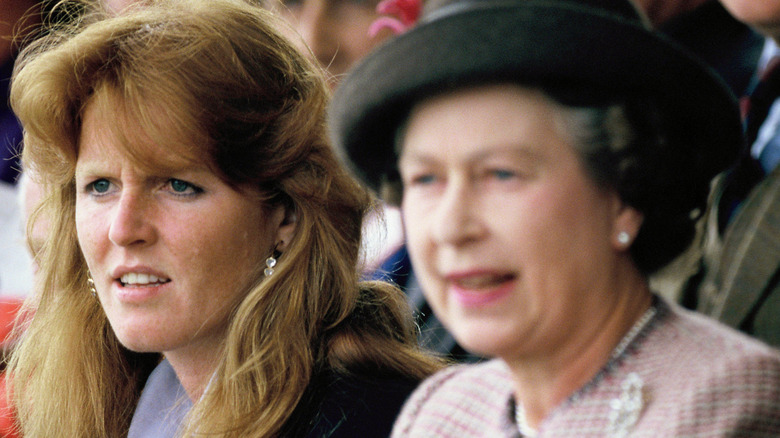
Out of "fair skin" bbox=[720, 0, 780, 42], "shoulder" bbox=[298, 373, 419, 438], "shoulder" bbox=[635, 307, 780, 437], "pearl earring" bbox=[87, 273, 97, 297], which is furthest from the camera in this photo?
"pearl earring" bbox=[87, 273, 97, 297]

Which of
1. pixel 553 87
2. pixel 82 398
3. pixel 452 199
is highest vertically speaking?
pixel 553 87

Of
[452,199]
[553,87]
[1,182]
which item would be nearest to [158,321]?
[452,199]

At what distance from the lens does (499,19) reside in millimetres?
1208

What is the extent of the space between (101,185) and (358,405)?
0.82 metres

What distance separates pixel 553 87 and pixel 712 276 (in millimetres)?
721

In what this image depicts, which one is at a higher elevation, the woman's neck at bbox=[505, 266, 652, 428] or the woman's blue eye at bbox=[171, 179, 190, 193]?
the woman's neck at bbox=[505, 266, 652, 428]

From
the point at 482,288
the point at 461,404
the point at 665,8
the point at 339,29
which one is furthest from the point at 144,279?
the point at 339,29

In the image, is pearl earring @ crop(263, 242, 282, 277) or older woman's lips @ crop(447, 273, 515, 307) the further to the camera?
pearl earring @ crop(263, 242, 282, 277)

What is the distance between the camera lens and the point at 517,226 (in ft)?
3.97

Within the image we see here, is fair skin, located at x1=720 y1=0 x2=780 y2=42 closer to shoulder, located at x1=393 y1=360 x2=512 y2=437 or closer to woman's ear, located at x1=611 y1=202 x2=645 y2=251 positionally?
woman's ear, located at x1=611 y1=202 x2=645 y2=251

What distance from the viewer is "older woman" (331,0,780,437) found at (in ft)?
3.92

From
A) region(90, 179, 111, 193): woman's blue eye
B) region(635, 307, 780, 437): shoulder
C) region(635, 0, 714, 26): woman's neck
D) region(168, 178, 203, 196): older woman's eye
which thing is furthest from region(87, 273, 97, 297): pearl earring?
region(635, 0, 714, 26): woman's neck

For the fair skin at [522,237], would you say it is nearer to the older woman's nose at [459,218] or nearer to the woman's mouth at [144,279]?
the older woman's nose at [459,218]

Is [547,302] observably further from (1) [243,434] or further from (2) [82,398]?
(2) [82,398]
